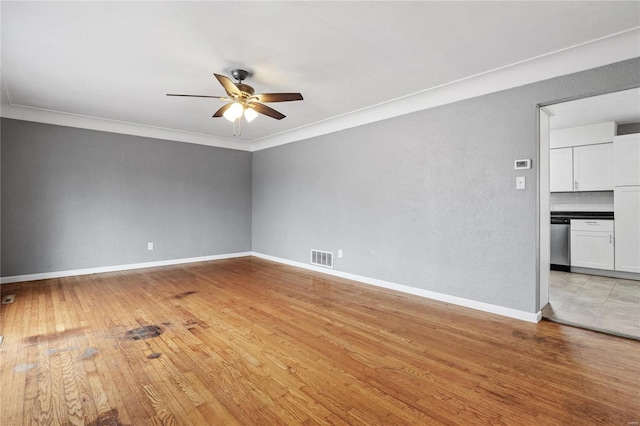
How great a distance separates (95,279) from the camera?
4.57 meters

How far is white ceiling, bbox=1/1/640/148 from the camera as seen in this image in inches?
83.9

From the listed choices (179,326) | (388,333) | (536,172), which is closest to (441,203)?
(536,172)

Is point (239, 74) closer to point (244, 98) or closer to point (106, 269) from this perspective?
point (244, 98)

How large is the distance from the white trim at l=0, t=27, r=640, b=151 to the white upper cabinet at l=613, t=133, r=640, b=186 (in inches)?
120

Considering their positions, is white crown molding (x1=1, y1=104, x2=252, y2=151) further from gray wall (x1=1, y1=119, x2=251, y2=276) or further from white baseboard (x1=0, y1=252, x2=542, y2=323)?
white baseboard (x1=0, y1=252, x2=542, y2=323)

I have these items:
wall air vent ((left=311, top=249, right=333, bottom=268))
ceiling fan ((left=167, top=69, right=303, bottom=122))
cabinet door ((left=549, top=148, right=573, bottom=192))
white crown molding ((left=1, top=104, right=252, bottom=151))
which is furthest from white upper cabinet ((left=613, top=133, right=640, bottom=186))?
white crown molding ((left=1, top=104, right=252, bottom=151))

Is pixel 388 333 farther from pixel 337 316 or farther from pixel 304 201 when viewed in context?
pixel 304 201

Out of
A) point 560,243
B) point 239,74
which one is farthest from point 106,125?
point 560,243

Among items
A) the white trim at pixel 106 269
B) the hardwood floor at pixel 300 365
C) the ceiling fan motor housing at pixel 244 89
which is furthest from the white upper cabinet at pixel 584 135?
the white trim at pixel 106 269

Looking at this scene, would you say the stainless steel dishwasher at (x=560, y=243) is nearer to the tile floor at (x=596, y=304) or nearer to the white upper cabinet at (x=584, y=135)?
the tile floor at (x=596, y=304)

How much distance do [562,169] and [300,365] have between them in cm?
576

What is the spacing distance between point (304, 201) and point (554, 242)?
4450 millimetres

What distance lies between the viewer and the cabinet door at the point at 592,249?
4.75 metres

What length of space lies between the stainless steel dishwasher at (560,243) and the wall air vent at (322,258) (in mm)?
3937
